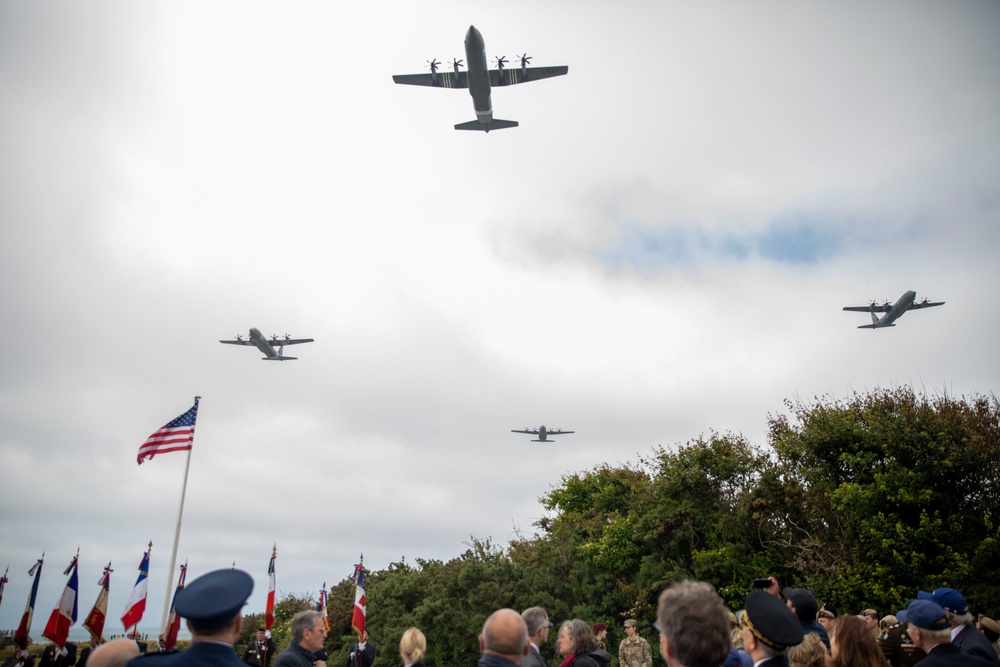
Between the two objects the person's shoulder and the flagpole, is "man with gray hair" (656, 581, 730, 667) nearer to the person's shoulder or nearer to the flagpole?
the person's shoulder

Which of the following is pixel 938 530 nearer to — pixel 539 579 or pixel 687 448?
pixel 687 448

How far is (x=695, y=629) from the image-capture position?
3.24m

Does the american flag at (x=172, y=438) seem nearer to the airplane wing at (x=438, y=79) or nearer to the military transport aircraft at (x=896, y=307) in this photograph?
the airplane wing at (x=438, y=79)

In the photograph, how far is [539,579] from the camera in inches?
1077

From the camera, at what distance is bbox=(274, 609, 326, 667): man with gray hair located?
21.0ft

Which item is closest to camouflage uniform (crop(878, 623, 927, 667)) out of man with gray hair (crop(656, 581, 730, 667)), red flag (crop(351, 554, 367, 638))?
man with gray hair (crop(656, 581, 730, 667))

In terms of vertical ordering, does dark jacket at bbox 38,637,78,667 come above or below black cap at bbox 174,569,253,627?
below

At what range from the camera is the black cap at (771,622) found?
3.98m

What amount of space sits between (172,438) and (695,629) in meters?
19.3

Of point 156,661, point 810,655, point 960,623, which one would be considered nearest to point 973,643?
point 960,623

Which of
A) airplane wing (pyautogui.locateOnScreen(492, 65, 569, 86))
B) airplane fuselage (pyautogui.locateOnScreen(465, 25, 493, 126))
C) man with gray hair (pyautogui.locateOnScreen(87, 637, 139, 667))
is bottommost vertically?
man with gray hair (pyautogui.locateOnScreen(87, 637, 139, 667))

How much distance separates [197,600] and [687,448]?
25.1m

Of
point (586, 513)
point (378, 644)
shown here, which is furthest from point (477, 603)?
point (586, 513)

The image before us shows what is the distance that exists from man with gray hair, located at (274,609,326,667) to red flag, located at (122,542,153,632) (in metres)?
14.5
